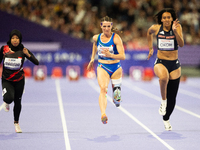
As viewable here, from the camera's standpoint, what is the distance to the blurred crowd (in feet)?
76.7

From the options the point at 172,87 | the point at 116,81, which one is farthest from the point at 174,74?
the point at 116,81

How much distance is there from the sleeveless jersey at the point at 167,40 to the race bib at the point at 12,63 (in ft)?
8.32

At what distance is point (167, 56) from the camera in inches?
304

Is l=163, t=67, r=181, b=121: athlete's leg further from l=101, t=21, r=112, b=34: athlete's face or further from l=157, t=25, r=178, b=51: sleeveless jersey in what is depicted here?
l=101, t=21, r=112, b=34: athlete's face

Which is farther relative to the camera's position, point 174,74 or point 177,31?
point 174,74

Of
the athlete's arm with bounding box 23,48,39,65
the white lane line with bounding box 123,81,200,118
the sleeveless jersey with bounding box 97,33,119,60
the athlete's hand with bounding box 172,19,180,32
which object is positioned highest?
the athlete's hand with bounding box 172,19,180,32

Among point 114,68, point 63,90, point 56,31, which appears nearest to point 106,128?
point 114,68

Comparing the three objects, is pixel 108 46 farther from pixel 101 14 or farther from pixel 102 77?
pixel 101 14

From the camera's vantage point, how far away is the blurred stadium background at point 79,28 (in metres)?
21.2

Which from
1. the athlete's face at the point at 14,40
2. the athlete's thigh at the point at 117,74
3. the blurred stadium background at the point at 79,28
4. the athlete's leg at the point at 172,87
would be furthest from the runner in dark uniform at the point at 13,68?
the blurred stadium background at the point at 79,28

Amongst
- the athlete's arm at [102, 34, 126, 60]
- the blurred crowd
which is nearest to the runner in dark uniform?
the athlete's arm at [102, 34, 126, 60]

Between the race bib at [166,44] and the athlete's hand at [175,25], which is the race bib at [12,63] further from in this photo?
the athlete's hand at [175,25]

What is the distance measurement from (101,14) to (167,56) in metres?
19.3

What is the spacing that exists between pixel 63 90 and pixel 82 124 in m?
7.14
